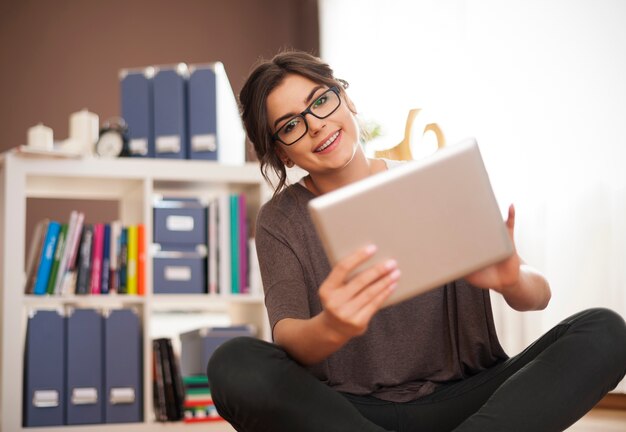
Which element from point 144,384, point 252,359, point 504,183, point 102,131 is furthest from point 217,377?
point 504,183

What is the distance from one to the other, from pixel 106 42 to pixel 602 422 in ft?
10.6

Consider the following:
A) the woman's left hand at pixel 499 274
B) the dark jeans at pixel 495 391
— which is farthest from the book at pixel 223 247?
the woman's left hand at pixel 499 274

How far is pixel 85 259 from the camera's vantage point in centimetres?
245

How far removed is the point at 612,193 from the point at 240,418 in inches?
61.3

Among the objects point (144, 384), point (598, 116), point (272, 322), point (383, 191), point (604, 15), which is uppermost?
point (604, 15)

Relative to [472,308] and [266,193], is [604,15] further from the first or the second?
[472,308]

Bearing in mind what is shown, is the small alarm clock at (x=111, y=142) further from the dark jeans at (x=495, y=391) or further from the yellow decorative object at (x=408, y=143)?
the dark jeans at (x=495, y=391)

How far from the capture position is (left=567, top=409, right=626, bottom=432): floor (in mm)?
2029

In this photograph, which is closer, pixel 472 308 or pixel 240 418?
pixel 240 418

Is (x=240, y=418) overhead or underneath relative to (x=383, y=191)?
underneath

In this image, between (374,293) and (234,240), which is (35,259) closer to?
(234,240)

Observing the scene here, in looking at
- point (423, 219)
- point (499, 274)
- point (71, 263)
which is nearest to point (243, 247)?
point (71, 263)

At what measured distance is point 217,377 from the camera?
1234mm

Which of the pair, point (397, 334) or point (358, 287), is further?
point (397, 334)
